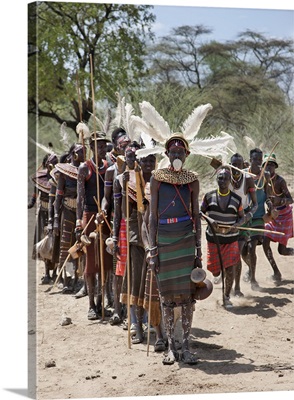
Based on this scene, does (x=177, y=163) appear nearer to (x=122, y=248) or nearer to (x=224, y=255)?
(x=122, y=248)

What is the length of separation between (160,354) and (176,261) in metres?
0.75

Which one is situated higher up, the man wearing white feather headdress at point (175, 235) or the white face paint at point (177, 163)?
the white face paint at point (177, 163)

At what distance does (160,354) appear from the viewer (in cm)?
639

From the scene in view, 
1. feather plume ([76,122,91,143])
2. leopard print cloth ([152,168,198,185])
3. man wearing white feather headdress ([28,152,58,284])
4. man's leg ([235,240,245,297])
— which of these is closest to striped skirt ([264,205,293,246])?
man's leg ([235,240,245,297])

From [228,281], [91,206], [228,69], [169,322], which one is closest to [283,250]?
[228,281]

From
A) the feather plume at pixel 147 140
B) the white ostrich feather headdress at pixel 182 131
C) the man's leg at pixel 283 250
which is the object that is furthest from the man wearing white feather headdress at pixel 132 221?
the man's leg at pixel 283 250

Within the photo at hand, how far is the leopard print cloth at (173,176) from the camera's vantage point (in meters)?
6.03

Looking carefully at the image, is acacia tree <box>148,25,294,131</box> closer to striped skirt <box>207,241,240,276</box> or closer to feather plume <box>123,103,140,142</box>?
striped skirt <box>207,241,240,276</box>

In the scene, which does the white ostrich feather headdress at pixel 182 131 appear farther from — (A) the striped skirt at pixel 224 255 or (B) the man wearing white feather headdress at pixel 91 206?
(A) the striped skirt at pixel 224 255

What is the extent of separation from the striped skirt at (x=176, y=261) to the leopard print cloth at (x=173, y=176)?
1.19 feet

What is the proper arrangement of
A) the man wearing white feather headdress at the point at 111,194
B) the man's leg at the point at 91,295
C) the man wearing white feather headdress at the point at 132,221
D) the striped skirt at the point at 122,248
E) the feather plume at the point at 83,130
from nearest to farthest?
the man wearing white feather headdress at the point at 132,221 < the striped skirt at the point at 122,248 < the man wearing white feather headdress at the point at 111,194 < the feather plume at the point at 83,130 < the man's leg at the point at 91,295

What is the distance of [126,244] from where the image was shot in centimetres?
699

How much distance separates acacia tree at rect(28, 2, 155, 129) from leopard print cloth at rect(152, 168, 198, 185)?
1.90m

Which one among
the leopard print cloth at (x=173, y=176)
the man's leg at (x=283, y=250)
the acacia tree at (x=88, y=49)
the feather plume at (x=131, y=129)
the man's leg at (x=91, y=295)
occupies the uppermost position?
the acacia tree at (x=88, y=49)
